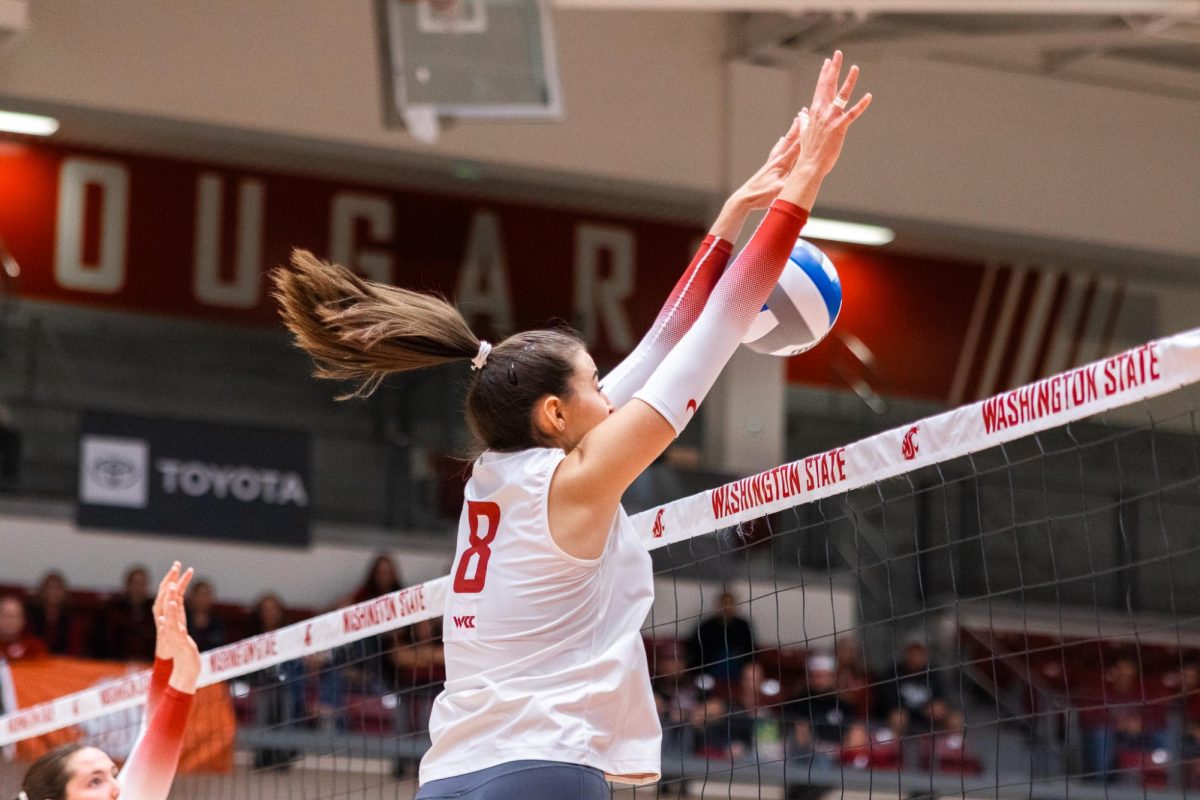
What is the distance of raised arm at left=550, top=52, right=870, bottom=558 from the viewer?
251 centimetres

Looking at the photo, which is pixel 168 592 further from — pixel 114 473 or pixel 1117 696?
pixel 1117 696

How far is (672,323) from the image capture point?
3.13 metres

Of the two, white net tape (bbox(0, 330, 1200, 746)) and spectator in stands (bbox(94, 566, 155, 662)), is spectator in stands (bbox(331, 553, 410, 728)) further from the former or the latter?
white net tape (bbox(0, 330, 1200, 746))

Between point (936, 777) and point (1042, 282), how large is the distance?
8.13 m

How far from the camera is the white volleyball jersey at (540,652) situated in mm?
2547

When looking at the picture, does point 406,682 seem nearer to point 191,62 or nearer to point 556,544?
point 191,62

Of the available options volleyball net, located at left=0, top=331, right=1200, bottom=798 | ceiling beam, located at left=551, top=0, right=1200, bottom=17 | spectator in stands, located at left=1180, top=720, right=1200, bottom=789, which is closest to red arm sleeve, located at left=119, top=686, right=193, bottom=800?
volleyball net, located at left=0, top=331, right=1200, bottom=798

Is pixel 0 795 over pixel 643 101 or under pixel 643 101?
under

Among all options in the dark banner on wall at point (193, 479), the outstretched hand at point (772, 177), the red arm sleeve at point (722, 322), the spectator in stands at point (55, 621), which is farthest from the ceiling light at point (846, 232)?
the red arm sleeve at point (722, 322)

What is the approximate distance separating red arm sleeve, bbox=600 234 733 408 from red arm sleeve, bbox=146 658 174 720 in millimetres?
1416

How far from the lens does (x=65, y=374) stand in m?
15.1

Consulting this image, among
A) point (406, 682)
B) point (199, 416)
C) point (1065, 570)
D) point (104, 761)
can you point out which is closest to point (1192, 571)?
point (1065, 570)

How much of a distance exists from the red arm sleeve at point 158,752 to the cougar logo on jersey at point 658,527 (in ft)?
3.77

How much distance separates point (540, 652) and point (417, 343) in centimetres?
59
